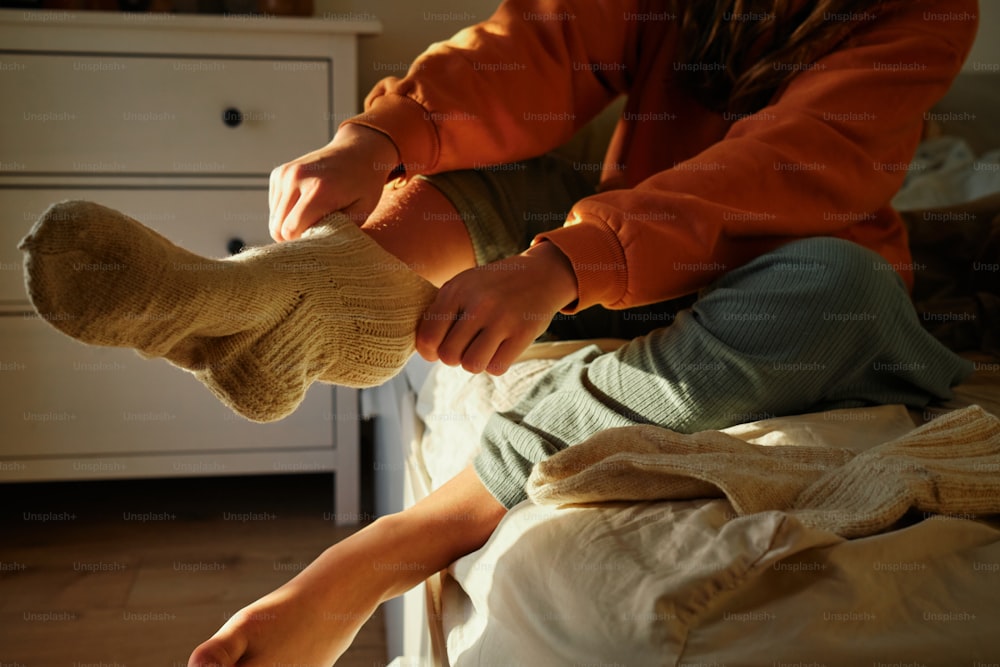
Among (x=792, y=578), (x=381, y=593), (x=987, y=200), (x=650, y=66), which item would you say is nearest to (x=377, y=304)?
(x=381, y=593)

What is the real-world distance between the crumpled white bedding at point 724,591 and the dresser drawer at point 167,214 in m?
0.82

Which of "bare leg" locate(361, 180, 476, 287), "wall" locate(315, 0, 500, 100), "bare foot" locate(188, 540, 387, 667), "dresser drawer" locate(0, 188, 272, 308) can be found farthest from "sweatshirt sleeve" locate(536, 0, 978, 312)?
"wall" locate(315, 0, 500, 100)

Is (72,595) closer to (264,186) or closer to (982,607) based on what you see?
(264,186)

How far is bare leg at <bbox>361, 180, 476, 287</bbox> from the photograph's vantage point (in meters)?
0.68

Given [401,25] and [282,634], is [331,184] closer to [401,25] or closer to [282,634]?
[282,634]

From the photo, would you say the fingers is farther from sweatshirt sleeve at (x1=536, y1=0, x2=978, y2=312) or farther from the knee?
the knee

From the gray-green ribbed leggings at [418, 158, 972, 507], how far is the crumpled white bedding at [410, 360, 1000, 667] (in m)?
0.11

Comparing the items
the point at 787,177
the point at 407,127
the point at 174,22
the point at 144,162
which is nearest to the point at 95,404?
the point at 144,162

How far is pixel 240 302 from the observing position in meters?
0.48

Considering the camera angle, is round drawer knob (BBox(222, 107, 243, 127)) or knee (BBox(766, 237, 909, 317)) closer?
knee (BBox(766, 237, 909, 317))

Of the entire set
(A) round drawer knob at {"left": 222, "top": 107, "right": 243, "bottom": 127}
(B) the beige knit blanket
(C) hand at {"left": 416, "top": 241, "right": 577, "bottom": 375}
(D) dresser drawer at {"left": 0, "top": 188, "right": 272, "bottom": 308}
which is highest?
(C) hand at {"left": 416, "top": 241, "right": 577, "bottom": 375}

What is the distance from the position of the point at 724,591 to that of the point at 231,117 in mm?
969

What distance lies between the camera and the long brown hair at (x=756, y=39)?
82 centimetres

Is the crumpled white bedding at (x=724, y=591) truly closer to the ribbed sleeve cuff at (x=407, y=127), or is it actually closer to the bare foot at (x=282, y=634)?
the bare foot at (x=282, y=634)
